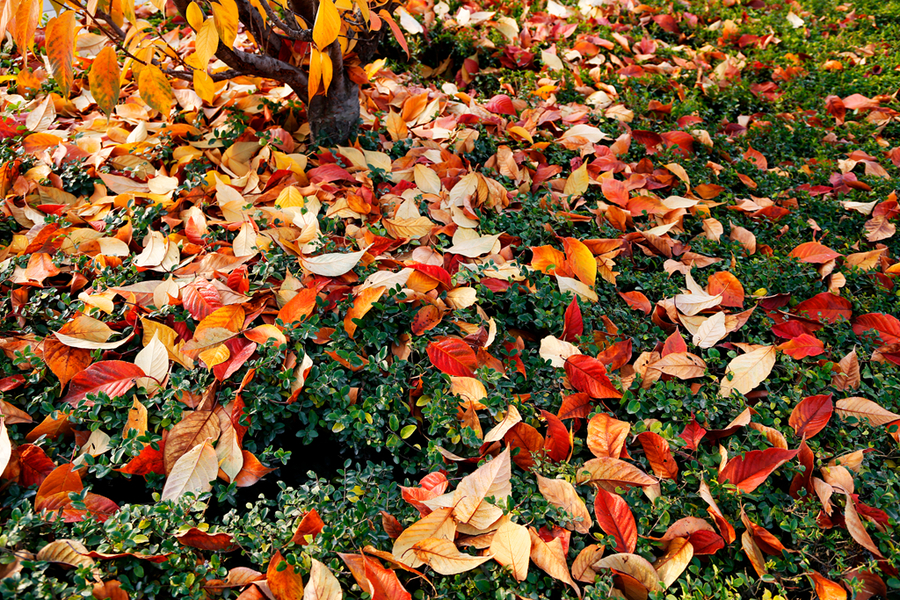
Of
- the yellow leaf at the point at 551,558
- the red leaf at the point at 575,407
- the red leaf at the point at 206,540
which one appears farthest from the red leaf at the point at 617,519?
the red leaf at the point at 206,540

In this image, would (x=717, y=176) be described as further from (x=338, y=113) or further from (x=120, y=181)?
(x=120, y=181)

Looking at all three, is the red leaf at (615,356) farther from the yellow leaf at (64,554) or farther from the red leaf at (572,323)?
the yellow leaf at (64,554)

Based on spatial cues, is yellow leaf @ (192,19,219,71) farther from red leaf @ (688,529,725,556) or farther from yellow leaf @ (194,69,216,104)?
red leaf @ (688,529,725,556)

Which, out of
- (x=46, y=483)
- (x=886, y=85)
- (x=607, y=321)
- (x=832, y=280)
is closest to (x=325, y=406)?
(x=46, y=483)

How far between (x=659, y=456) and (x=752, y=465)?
201 mm

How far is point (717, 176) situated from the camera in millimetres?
2387

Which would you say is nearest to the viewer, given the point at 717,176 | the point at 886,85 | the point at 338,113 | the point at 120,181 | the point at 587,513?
the point at 587,513

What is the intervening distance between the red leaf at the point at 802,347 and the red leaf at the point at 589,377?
1.82 feet

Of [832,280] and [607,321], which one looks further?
[832,280]

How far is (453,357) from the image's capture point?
146cm

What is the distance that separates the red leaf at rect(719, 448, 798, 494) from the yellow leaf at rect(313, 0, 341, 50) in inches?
48.8

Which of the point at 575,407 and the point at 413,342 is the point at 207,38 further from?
the point at 575,407

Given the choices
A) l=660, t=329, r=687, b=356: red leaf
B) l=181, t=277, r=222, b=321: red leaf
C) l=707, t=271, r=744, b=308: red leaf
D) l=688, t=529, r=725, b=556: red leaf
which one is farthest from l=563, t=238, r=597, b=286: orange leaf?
l=181, t=277, r=222, b=321: red leaf

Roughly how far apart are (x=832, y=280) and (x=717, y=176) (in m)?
0.62
